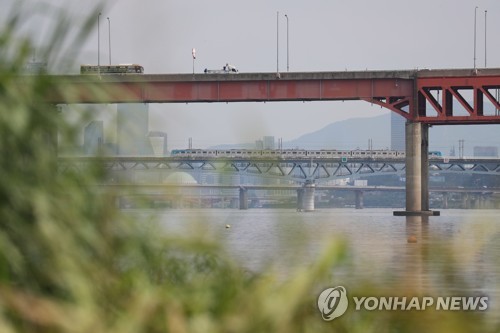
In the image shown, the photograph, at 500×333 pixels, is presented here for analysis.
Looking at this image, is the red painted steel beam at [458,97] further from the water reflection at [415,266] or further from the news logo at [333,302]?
the news logo at [333,302]

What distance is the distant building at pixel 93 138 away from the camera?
5742 mm

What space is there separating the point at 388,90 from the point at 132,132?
86669mm

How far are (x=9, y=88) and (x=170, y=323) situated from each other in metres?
1.53

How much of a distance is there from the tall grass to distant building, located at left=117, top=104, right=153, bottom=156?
241mm

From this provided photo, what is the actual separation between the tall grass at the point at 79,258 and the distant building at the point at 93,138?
0.14 metres

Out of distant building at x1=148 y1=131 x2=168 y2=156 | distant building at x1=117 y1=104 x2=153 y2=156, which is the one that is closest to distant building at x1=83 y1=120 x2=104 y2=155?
distant building at x1=117 y1=104 x2=153 y2=156

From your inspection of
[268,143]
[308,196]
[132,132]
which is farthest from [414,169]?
[308,196]

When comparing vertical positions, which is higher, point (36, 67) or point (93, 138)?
point (36, 67)

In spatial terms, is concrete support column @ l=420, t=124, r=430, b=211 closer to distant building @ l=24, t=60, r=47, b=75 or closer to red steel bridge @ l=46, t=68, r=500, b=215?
red steel bridge @ l=46, t=68, r=500, b=215

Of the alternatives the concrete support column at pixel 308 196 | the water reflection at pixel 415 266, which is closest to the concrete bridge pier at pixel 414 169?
the water reflection at pixel 415 266

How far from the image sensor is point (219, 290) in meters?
5.89

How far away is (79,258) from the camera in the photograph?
5.08m

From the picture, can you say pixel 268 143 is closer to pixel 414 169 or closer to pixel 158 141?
pixel 158 141

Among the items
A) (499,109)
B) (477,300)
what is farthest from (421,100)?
(477,300)
